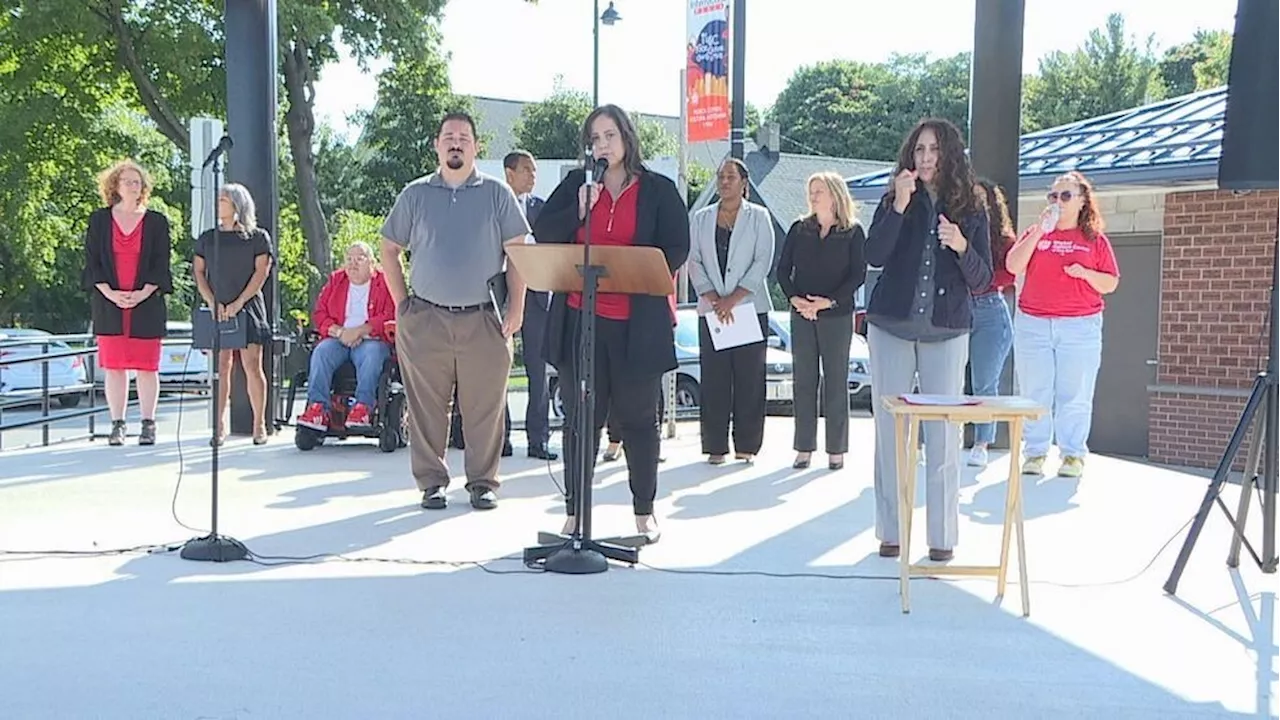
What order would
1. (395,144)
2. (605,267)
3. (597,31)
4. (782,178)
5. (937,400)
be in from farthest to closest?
(782,178), (395,144), (597,31), (605,267), (937,400)

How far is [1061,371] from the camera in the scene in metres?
7.77

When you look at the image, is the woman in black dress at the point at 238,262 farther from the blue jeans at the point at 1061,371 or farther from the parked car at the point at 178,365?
the parked car at the point at 178,365

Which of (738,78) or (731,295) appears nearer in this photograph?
(731,295)

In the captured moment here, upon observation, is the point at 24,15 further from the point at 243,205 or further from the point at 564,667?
the point at 564,667

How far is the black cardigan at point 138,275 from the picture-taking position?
8.45 meters

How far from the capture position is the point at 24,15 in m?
18.8

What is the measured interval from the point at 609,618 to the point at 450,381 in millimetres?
2395

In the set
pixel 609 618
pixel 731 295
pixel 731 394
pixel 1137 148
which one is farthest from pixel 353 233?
pixel 609 618

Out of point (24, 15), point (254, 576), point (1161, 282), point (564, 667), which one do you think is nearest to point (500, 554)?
point (254, 576)

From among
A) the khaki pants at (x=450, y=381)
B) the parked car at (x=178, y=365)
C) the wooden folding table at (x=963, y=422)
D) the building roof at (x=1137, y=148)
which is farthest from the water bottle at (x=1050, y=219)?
the parked car at (x=178, y=365)

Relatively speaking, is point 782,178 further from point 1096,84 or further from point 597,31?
point 1096,84

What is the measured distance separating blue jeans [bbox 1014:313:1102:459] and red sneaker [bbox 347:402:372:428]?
4.46 meters

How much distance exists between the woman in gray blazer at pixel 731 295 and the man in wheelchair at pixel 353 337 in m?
2.27

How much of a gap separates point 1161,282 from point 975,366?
335 centimetres
